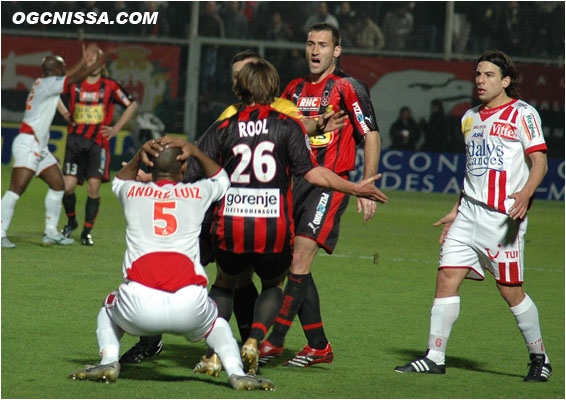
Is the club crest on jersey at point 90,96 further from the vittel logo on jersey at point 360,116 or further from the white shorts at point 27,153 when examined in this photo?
the vittel logo on jersey at point 360,116

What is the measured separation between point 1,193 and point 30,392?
12.0 m

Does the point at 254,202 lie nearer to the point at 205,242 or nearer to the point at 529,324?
the point at 205,242

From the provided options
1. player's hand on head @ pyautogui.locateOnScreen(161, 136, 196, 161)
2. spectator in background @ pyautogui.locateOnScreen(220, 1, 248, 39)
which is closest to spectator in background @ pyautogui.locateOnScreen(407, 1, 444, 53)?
spectator in background @ pyautogui.locateOnScreen(220, 1, 248, 39)

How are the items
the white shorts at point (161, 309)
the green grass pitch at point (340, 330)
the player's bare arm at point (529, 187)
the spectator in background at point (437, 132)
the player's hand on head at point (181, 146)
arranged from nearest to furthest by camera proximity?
the white shorts at point (161, 309)
the player's hand on head at point (181, 146)
the green grass pitch at point (340, 330)
the player's bare arm at point (529, 187)
the spectator in background at point (437, 132)

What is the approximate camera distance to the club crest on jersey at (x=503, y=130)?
18.1 ft

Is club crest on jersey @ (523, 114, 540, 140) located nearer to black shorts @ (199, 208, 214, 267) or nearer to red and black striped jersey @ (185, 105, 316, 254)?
red and black striped jersey @ (185, 105, 316, 254)

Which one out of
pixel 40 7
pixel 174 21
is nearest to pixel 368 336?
pixel 174 21

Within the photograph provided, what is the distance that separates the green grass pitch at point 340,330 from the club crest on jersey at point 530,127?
1.43 meters

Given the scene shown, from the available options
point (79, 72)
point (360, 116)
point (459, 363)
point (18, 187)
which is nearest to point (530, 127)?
point (360, 116)

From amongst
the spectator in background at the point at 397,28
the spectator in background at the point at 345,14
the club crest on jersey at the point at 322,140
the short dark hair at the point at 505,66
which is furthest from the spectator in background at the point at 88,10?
the short dark hair at the point at 505,66

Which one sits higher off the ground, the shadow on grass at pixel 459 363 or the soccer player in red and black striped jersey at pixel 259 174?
the soccer player in red and black striped jersey at pixel 259 174

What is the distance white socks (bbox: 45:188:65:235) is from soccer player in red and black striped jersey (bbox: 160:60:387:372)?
5.96m

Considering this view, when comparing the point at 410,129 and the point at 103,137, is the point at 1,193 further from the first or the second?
the point at 410,129

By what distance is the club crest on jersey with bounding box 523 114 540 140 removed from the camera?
545 cm
